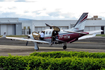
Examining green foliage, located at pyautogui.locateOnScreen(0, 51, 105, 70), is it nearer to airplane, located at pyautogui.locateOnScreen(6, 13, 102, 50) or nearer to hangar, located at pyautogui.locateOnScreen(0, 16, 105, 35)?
Answer: airplane, located at pyautogui.locateOnScreen(6, 13, 102, 50)

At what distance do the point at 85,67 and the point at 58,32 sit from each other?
16.9 meters

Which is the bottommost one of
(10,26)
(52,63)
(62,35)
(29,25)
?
(52,63)

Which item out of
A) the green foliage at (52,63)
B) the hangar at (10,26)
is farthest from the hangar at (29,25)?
the green foliage at (52,63)

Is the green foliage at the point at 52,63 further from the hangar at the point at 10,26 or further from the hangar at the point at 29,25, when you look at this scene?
the hangar at the point at 10,26

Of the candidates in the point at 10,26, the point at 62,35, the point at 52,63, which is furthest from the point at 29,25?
the point at 52,63

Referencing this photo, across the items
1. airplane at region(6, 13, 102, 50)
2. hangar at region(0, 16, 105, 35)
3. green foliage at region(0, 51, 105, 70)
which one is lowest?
green foliage at region(0, 51, 105, 70)

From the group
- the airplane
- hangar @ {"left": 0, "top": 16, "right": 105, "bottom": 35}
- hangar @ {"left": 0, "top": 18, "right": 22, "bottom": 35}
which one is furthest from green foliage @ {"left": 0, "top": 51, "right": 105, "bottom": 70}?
hangar @ {"left": 0, "top": 18, "right": 22, "bottom": 35}

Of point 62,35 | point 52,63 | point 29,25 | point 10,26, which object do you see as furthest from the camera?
point 10,26

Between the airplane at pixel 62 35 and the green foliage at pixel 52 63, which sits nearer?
the green foliage at pixel 52 63

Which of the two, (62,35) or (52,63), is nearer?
(52,63)

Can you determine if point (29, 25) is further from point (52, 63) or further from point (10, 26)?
point (52, 63)

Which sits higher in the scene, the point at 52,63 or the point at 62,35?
the point at 62,35

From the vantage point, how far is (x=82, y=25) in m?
24.5

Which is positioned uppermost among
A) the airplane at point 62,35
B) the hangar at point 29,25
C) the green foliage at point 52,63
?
the hangar at point 29,25
